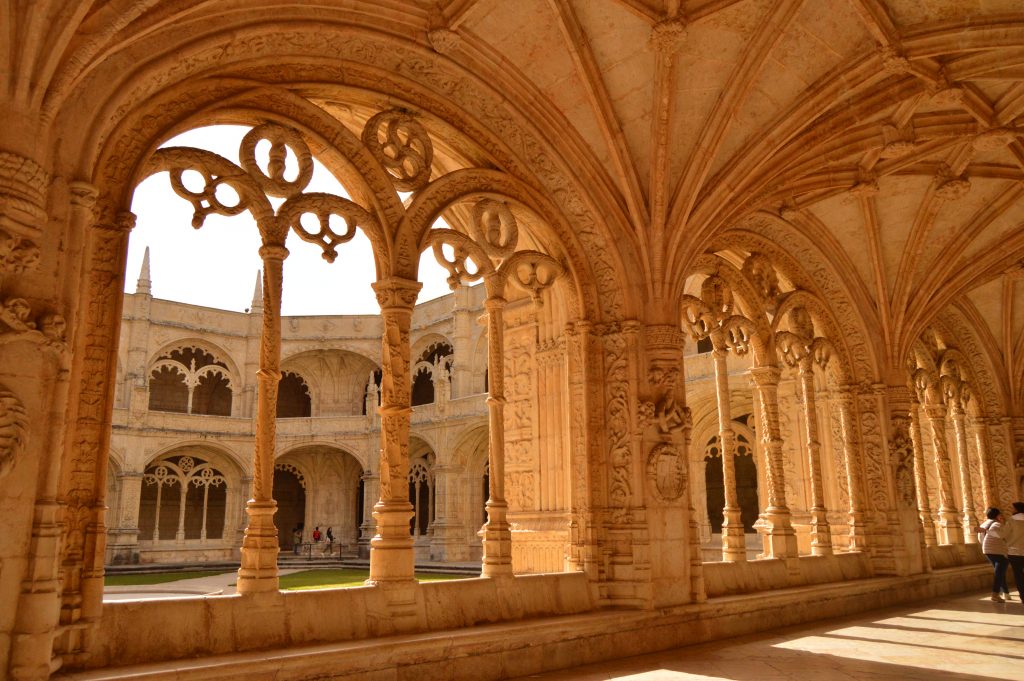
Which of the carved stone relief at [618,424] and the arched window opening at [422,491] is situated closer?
the carved stone relief at [618,424]

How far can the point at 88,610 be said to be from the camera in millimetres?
4598

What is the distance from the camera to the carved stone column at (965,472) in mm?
13336

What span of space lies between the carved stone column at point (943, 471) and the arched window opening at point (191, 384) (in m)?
19.8

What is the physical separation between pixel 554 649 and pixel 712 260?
510 cm

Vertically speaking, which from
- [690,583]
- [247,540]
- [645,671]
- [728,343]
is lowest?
[645,671]

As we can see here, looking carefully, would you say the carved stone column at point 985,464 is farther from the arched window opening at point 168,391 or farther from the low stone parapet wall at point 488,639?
the arched window opening at point 168,391

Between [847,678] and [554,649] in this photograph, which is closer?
[847,678]

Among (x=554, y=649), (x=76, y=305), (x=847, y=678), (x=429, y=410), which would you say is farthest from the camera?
(x=429, y=410)

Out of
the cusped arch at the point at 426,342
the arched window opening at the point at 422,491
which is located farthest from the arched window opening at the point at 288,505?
the cusped arch at the point at 426,342

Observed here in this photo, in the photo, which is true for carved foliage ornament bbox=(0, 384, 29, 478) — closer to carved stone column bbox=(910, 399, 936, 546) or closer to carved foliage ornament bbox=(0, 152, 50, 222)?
carved foliage ornament bbox=(0, 152, 50, 222)

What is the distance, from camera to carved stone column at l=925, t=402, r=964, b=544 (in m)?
12.9

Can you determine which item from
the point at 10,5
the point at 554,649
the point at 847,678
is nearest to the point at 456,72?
the point at 10,5

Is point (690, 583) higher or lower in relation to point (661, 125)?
lower

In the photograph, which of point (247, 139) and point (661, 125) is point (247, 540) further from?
point (661, 125)
